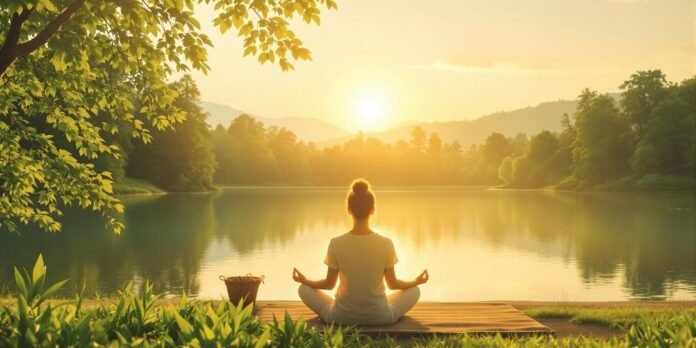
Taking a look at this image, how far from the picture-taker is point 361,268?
6.32 m

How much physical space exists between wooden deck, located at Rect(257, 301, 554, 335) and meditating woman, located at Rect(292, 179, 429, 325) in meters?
0.18

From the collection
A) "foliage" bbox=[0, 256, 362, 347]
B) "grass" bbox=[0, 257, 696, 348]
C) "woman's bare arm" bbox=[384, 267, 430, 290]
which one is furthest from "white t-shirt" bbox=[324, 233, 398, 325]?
"foliage" bbox=[0, 256, 362, 347]

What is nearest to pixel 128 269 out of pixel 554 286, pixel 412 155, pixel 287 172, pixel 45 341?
pixel 554 286

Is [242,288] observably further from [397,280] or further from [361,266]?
[397,280]

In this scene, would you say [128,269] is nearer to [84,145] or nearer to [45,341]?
[84,145]

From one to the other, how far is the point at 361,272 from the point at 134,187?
197ft

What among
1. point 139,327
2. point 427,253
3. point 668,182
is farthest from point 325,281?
point 668,182

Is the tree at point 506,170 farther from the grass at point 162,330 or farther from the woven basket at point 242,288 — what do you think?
the grass at point 162,330

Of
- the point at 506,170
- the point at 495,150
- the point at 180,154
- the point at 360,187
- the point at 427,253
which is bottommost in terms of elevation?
the point at 427,253

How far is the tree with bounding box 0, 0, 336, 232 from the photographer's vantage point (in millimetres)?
6805

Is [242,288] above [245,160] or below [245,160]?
below

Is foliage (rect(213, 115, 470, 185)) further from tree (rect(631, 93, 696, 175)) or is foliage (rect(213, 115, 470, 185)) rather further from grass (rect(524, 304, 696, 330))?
grass (rect(524, 304, 696, 330))

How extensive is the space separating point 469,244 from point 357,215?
20306 mm

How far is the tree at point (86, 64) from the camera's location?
6.80m
